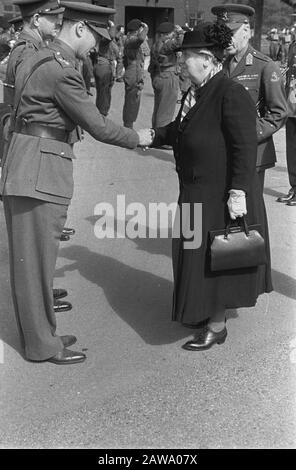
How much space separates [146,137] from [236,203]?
2.41 ft

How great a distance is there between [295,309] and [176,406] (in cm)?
157

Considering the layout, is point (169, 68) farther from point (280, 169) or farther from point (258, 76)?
point (258, 76)

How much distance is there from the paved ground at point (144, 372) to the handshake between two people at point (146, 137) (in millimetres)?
1193

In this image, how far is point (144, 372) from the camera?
3818 millimetres

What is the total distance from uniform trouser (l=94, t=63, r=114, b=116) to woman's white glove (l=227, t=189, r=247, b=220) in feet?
31.8

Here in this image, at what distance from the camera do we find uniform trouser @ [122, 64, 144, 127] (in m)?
11.6

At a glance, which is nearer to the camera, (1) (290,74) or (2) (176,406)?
(2) (176,406)

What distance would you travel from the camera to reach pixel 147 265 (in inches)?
220

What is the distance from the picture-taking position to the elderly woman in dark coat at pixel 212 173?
3613mm

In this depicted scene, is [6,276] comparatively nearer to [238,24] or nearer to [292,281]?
[292,281]

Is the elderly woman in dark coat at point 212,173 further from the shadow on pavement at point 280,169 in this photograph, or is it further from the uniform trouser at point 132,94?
the uniform trouser at point 132,94

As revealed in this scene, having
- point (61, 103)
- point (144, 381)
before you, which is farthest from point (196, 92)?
point (144, 381)

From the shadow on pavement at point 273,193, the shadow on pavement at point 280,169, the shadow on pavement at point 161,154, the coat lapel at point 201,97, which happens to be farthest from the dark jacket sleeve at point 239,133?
the shadow on pavement at point 161,154

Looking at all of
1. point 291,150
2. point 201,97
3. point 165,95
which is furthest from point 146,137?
point 165,95
